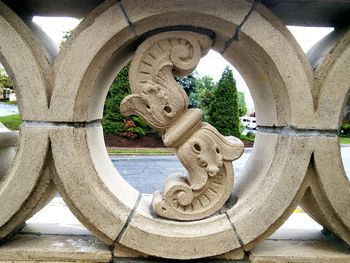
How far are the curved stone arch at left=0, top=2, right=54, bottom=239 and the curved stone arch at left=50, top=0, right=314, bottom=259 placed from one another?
0.08 m

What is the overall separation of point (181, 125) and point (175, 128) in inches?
1.4

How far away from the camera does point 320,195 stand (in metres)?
1.96

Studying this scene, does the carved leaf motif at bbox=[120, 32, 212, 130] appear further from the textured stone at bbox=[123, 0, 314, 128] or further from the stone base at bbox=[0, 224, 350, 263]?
the stone base at bbox=[0, 224, 350, 263]

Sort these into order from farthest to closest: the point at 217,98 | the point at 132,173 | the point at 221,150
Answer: the point at 217,98 → the point at 132,173 → the point at 221,150

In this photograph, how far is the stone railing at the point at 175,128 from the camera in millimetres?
1871

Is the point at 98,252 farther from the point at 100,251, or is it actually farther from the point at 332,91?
the point at 332,91

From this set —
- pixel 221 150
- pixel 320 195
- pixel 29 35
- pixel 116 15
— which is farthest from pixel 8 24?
pixel 320 195

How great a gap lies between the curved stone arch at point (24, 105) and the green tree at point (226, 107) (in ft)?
45.2

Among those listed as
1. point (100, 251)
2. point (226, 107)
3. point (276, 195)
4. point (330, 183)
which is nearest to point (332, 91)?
point (330, 183)

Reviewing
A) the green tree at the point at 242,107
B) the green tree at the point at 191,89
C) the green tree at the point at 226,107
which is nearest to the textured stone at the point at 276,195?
the green tree at the point at 191,89

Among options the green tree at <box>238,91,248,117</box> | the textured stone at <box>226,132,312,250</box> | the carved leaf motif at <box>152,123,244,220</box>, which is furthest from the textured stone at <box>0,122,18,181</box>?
the green tree at <box>238,91,248,117</box>

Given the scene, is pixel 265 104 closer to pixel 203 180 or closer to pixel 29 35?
pixel 203 180

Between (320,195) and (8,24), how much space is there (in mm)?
1749

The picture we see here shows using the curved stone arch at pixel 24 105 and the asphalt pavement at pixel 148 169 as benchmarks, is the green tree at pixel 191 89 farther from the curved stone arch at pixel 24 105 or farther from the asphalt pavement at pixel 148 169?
the curved stone arch at pixel 24 105
